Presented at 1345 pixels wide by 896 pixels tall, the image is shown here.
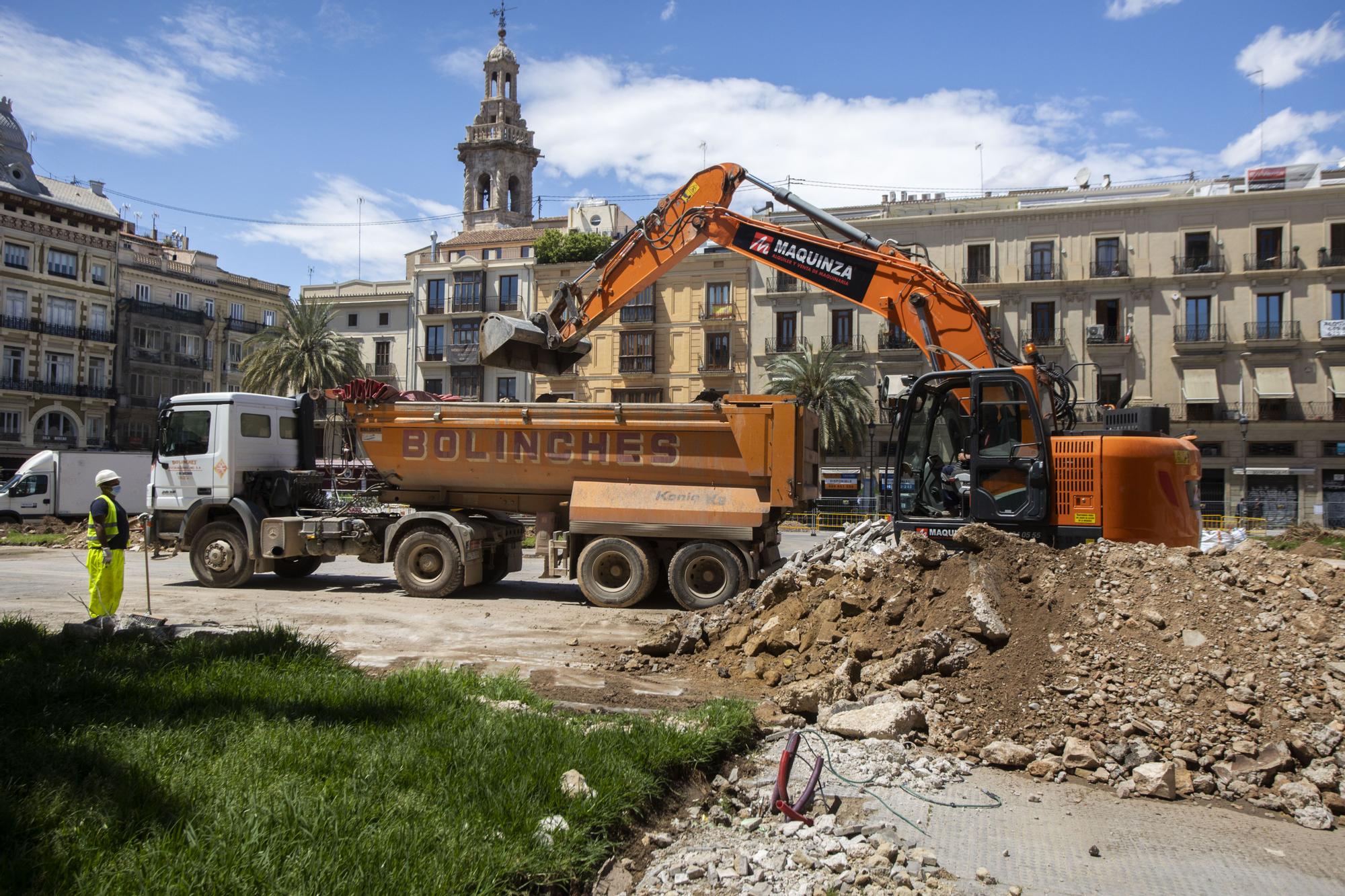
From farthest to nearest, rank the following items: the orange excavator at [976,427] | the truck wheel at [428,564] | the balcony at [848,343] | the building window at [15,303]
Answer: the building window at [15,303]
the balcony at [848,343]
the truck wheel at [428,564]
the orange excavator at [976,427]

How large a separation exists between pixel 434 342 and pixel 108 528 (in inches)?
1737

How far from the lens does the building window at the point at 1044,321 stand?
1689 inches

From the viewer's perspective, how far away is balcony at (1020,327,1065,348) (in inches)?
1671

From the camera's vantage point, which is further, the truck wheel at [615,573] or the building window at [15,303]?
the building window at [15,303]

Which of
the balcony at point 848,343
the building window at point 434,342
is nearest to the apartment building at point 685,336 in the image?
the balcony at point 848,343

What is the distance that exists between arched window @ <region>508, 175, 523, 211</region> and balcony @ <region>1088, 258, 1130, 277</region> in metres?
47.0

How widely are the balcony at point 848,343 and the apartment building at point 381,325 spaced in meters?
24.6

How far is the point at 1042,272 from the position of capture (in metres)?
42.9

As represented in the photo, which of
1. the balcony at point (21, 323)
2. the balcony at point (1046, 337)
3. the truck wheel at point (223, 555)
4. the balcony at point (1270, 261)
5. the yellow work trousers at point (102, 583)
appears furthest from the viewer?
the balcony at point (21, 323)

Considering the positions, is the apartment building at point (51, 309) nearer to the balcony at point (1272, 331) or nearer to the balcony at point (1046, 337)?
the balcony at point (1046, 337)

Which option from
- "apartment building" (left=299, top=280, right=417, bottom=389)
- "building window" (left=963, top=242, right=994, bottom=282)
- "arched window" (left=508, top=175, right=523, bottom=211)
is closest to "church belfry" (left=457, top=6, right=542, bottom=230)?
"arched window" (left=508, top=175, right=523, bottom=211)

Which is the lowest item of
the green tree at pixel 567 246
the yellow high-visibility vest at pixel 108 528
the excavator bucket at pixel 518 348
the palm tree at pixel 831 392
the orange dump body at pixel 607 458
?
the yellow high-visibility vest at pixel 108 528

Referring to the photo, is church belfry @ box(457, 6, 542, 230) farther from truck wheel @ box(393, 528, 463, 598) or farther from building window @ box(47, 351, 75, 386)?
truck wheel @ box(393, 528, 463, 598)

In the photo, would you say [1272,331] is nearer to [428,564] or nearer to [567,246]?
[567,246]
